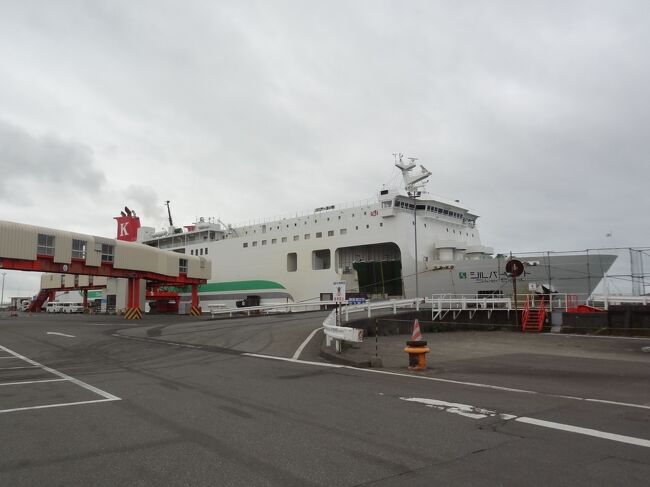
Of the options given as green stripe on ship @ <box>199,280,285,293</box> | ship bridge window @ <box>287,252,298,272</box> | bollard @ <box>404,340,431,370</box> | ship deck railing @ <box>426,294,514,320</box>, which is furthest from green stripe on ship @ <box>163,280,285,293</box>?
bollard @ <box>404,340,431,370</box>

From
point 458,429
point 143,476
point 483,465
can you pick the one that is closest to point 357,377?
point 458,429

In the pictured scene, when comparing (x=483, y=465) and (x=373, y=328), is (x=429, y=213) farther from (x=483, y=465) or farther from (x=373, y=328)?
(x=483, y=465)

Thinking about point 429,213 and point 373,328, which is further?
point 429,213

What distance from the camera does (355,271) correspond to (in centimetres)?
4188

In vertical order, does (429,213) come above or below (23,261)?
above

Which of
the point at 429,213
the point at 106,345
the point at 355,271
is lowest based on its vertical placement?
the point at 106,345

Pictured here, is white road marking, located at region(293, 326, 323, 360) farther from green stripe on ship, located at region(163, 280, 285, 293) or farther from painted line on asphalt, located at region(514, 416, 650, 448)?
green stripe on ship, located at region(163, 280, 285, 293)

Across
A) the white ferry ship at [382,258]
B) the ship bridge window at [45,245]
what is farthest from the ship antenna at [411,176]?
the ship bridge window at [45,245]

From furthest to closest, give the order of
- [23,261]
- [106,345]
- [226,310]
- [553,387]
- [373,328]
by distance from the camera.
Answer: [226,310] < [23,261] < [373,328] < [106,345] < [553,387]

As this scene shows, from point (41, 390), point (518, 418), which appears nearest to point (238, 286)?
point (41, 390)

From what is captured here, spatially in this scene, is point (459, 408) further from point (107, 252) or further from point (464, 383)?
point (107, 252)

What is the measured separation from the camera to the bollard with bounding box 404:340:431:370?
11.0 meters

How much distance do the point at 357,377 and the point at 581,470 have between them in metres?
5.97

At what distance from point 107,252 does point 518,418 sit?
36.6m
